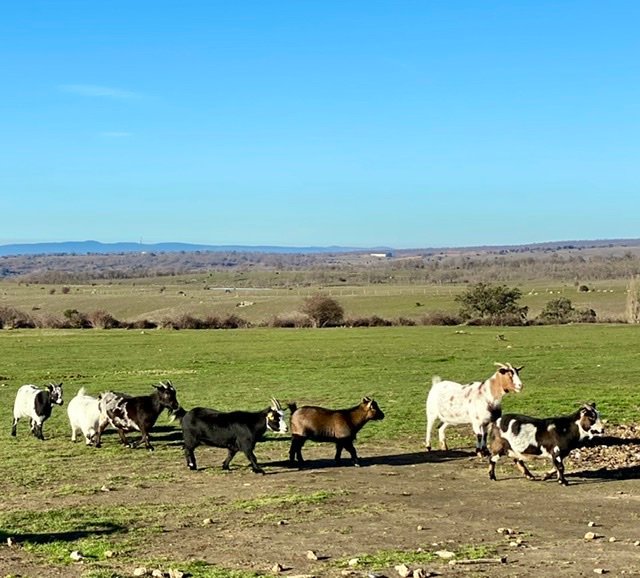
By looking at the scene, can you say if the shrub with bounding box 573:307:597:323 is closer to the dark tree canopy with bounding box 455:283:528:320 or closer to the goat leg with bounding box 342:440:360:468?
the dark tree canopy with bounding box 455:283:528:320

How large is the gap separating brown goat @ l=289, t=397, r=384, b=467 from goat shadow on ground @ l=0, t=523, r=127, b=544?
18.3ft

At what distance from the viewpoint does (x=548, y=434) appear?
1677cm

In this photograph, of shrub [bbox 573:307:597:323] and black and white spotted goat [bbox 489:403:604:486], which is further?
shrub [bbox 573:307:597:323]

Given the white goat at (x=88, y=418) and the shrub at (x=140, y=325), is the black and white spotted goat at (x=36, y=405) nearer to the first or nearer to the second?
the white goat at (x=88, y=418)

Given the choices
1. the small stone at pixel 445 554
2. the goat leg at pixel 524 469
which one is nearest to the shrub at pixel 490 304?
the goat leg at pixel 524 469

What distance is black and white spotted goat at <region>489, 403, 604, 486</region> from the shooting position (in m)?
16.7

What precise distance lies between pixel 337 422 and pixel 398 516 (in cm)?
469

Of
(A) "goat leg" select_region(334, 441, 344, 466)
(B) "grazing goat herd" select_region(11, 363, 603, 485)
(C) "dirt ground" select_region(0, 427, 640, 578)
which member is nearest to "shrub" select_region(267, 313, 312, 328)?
(B) "grazing goat herd" select_region(11, 363, 603, 485)

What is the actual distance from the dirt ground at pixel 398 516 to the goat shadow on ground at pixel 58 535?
0.49 metres

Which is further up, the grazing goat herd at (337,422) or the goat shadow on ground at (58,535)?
the grazing goat herd at (337,422)

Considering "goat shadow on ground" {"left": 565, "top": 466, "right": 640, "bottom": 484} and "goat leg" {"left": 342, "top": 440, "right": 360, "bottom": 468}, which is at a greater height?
"goat leg" {"left": 342, "top": 440, "right": 360, "bottom": 468}

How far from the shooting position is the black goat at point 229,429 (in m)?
18.4

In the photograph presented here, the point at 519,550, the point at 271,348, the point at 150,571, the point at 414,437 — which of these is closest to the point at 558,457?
the point at 519,550

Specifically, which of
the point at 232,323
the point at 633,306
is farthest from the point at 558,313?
the point at 232,323
